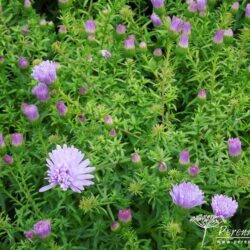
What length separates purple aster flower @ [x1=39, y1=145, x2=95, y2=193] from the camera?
1.51 meters

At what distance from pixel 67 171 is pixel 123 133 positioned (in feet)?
1.58

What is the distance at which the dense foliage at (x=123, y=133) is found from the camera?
1729 millimetres

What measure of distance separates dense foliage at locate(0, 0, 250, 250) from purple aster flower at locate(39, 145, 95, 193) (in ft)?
0.32

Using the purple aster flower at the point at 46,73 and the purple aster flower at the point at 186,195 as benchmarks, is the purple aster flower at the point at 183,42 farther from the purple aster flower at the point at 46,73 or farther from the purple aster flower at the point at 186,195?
the purple aster flower at the point at 186,195

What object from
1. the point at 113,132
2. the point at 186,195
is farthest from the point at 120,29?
the point at 186,195

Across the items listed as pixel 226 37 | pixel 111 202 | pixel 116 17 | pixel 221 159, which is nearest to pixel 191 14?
pixel 226 37

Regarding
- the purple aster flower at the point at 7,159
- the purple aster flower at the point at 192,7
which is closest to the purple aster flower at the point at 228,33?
the purple aster flower at the point at 192,7

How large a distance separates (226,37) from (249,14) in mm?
185

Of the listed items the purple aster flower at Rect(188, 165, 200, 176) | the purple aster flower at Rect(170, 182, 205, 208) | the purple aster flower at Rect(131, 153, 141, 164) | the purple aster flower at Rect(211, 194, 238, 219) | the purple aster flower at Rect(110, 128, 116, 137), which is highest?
the purple aster flower at Rect(170, 182, 205, 208)

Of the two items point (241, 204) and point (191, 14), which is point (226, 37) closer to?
point (191, 14)

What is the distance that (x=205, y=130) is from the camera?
192 cm

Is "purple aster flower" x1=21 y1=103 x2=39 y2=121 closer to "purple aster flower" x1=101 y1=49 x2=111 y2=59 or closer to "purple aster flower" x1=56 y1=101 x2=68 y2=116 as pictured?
"purple aster flower" x1=56 y1=101 x2=68 y2=116

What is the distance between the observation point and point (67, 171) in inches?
59.9

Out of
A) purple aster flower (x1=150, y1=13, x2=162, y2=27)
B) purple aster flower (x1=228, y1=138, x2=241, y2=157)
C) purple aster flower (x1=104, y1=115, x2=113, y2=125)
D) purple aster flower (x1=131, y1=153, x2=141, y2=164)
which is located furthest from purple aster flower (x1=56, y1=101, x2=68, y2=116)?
Result: purple aster flower (x1=150, y1=13, x2=162, y2=27)
